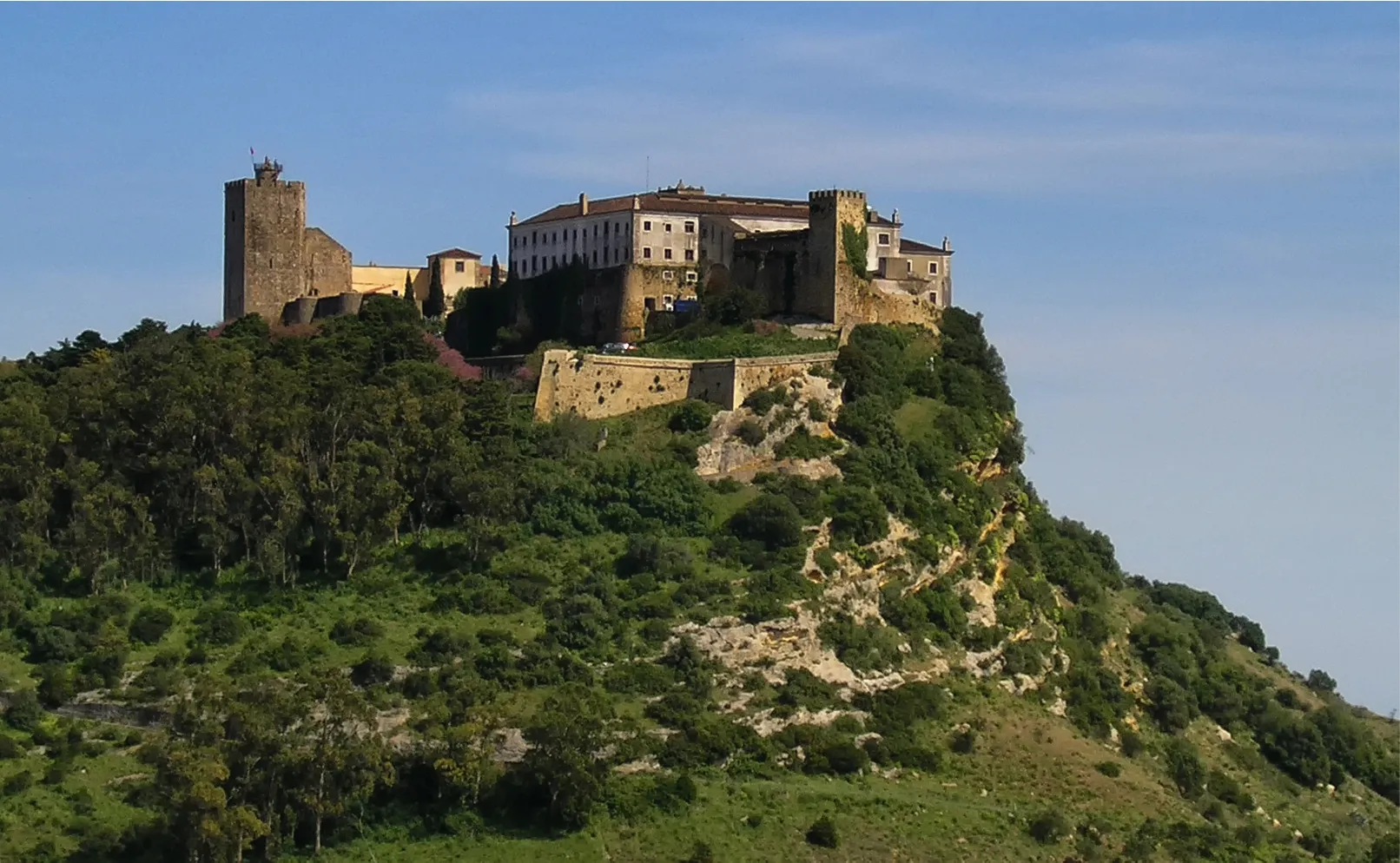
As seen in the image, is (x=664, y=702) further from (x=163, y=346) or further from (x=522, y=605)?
(x=163, y=346)

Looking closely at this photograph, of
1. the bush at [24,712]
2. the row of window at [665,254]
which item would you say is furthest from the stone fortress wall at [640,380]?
the bush at [24,712]

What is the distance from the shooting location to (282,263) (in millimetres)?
111000

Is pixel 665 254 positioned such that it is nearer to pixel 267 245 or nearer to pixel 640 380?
pixel 640 380

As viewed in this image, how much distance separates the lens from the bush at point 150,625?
281 feet

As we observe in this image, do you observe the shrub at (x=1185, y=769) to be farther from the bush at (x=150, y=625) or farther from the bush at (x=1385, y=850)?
the bush at (x=150, y=625)

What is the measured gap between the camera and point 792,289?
102750 mm

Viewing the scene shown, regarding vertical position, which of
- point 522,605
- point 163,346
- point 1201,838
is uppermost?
point 163,346

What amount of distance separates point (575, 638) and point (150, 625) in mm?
11740

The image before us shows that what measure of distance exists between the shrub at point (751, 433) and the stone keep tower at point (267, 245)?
2262cm

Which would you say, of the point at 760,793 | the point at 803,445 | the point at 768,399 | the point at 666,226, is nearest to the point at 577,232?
the point at 666,226

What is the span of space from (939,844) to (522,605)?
15009 millimetres

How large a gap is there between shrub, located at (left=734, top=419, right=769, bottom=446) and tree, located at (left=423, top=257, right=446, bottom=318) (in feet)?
64.9

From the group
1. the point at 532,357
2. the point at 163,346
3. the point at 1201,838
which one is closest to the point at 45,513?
the point at 163,346

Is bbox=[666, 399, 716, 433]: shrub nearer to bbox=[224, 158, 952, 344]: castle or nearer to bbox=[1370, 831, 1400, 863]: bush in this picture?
bbox=[224, 158, 952, 344]: castle
